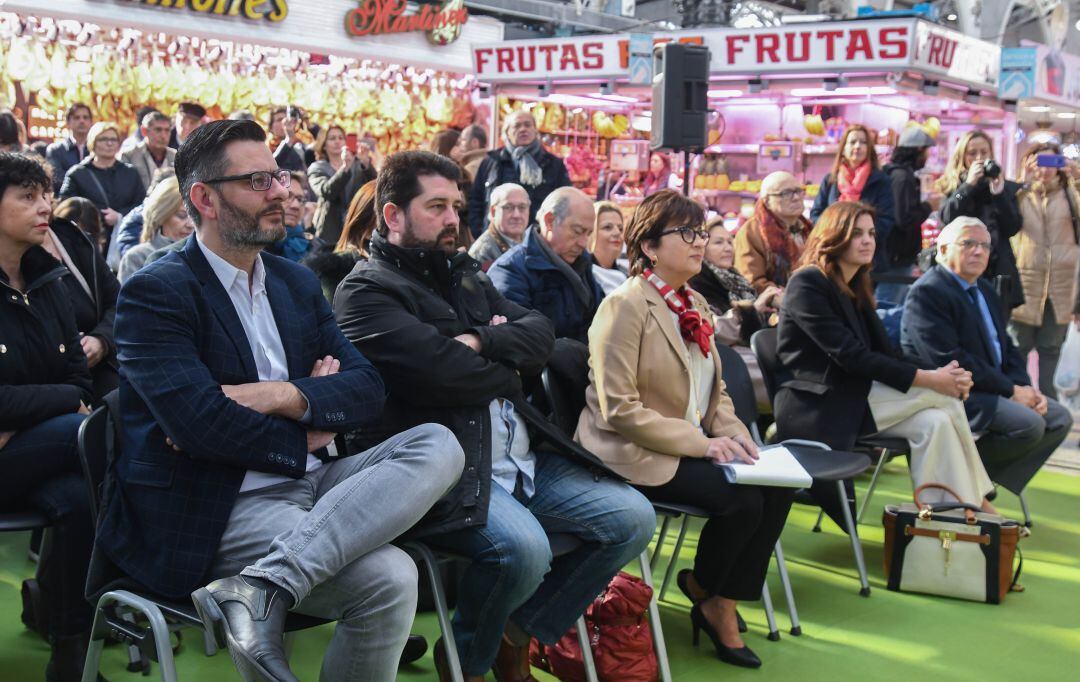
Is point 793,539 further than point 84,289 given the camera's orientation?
Yes

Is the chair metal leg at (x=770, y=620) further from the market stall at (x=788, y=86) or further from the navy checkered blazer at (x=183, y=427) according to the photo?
the market stall at (x=788, y=86)

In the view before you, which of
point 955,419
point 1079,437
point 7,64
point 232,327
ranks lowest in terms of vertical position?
point 1079,437

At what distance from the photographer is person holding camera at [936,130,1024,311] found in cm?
725

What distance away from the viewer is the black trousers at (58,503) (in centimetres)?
302

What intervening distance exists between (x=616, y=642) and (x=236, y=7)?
36.7 feet

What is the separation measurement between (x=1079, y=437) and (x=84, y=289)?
6.07m

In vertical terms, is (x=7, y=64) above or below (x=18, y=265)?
above

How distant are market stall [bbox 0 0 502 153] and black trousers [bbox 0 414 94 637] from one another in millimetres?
8247

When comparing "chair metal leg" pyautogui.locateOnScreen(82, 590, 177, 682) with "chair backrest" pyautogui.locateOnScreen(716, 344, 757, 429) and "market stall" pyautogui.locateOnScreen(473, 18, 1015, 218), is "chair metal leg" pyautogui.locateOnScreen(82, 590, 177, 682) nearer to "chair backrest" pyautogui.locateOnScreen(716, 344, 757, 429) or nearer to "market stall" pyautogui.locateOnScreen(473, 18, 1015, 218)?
"chair backrest" pyautogui.locateOnScreen(716, 344, 757, 429)

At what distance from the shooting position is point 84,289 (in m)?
3.85

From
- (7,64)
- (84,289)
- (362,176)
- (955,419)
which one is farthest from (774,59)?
(84,289)

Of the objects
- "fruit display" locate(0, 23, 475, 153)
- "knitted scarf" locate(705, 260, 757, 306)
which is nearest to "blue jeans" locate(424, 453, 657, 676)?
"knitted scarf" locate(705, 260, 757, 306)

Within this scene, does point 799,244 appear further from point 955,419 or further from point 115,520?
point 115,520

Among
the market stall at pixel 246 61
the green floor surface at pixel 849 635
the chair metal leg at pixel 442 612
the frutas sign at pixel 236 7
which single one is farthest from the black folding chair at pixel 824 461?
the frutas sign at pixel 236 7
